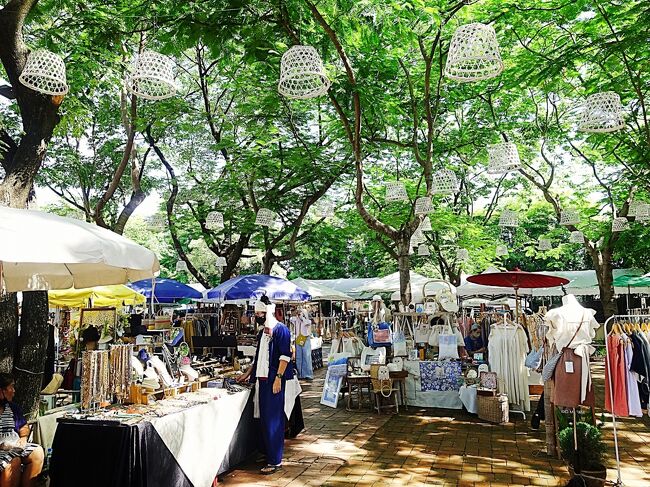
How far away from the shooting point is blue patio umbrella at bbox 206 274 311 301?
1093cm

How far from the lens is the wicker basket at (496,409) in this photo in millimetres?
7746

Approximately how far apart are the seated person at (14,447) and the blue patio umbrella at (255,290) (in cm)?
639

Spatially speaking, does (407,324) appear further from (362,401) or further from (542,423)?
(542,423)

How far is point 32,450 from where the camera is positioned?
445 centimetres

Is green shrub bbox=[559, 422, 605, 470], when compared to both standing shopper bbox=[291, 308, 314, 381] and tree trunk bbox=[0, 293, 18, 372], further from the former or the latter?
standing shopper bbox=[291, 308, 314, 381]

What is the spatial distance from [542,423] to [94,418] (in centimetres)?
591

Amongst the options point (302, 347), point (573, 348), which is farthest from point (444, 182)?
point (302, 347)

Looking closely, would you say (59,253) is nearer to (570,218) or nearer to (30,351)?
(30,351)

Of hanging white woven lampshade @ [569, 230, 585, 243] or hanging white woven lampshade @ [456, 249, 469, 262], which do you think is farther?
hanging white woven lampshade @ [456, 249, 469, 262]

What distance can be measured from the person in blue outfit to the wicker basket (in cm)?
344

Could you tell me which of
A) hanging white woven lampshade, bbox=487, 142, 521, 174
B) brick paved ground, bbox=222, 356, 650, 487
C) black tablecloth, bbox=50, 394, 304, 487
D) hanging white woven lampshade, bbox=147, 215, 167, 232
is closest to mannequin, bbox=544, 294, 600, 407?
brick paved ground, bbox=222, 356, 650, 487

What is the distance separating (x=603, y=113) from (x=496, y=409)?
406 centimetres

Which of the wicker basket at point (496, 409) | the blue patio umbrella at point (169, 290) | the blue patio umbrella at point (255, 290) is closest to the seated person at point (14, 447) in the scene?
the wicker basket at point (496, 409)

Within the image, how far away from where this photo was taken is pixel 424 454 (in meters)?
6.24
